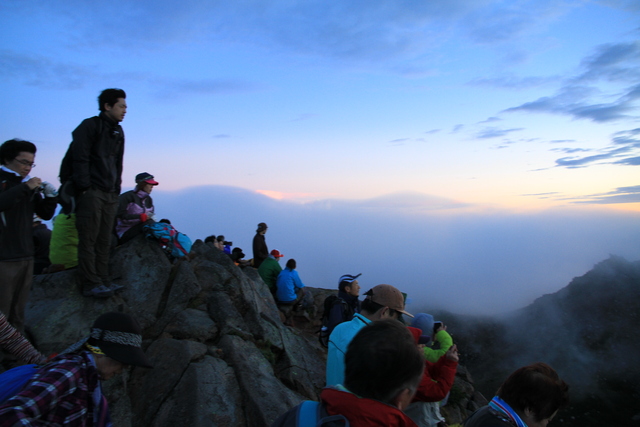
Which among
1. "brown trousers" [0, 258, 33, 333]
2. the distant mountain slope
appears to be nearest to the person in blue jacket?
"brown trousers" [0, 258, 33, 333]

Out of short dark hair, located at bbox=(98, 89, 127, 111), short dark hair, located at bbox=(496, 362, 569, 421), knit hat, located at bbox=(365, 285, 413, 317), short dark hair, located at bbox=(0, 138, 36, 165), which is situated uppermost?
short dark hair, located at bbox=(98, 89, 127, 111)

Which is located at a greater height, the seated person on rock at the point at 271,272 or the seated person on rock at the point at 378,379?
the seated person on rock at the point at 378,379

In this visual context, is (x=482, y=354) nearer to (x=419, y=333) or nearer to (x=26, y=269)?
(x=419, y=333)

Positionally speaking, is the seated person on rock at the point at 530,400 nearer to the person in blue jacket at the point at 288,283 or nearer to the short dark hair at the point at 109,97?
the short dark hair at the point at 109,97

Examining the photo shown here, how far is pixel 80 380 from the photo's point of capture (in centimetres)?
235

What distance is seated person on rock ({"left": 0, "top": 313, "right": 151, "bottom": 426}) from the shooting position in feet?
6.75

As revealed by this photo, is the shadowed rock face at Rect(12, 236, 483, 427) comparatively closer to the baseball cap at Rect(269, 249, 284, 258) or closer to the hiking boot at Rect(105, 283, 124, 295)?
the hiking boot at Rect(105, 283, 124, 295)

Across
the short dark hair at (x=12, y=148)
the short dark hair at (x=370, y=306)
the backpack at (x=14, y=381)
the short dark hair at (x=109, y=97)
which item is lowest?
the backpack at (x=14, y=381)

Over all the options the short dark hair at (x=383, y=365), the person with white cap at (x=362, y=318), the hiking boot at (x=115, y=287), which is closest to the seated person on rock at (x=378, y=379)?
the short dark hair at (x=383, y=365)

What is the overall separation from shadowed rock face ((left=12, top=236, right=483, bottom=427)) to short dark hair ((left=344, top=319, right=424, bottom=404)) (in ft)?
12.2

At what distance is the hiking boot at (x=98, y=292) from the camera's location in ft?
21.2

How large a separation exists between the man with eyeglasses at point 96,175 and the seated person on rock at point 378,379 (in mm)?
5536

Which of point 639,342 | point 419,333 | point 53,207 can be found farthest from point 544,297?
point 53,207

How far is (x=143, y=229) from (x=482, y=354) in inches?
1160
